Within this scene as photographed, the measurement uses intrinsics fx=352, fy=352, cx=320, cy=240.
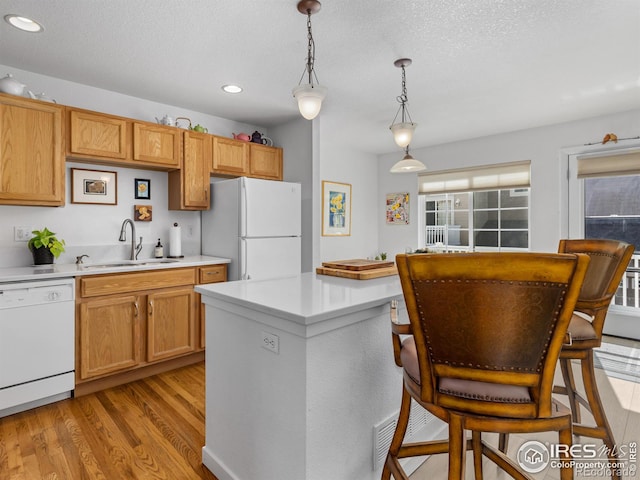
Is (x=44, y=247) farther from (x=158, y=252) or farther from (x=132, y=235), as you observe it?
(x=158, y=252)

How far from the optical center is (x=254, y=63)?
102 inches

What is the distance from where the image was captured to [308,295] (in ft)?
4.84

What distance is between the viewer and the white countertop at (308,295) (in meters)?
1.23

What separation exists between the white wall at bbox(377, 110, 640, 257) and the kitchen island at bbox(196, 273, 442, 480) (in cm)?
353

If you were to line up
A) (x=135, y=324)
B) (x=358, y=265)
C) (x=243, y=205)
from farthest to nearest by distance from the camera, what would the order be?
1. (x=243, y=205)
2. (x=135, y=324)
3. (x=358, y=265)

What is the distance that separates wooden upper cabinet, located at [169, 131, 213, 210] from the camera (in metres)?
3.34

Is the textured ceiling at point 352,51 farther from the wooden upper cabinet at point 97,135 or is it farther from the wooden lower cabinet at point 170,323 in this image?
the wooden lower cabinet at point 170,323

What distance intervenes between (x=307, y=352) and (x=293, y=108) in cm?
292

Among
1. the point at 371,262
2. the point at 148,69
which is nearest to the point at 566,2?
the point at 371,262

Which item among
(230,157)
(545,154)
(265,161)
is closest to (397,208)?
(545,154)

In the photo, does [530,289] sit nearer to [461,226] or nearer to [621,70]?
[621,70]

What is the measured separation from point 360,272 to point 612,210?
3.69 m

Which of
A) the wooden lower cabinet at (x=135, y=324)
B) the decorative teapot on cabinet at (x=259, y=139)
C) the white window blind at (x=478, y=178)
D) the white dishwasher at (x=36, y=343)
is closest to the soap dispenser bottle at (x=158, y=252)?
the wooden lower cabinet at (x=135, y=324)

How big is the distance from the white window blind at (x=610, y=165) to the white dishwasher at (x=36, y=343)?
5.11m
